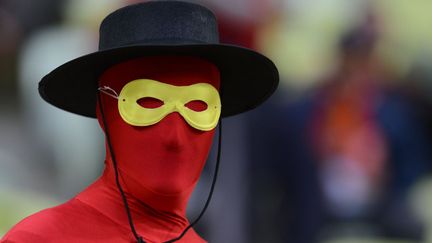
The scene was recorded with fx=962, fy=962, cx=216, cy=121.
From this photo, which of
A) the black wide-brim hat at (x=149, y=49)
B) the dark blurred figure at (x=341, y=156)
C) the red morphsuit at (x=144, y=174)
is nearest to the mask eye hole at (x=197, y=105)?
the red morphsuit at (x=144, y=174)

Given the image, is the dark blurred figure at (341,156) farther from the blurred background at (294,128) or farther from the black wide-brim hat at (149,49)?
the black wide-brim hat at (149,49)

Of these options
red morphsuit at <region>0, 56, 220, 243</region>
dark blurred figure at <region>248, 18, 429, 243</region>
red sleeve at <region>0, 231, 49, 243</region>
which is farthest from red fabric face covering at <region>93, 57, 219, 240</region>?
dark blurred figure at <region>248, 18, 429, 243</region>

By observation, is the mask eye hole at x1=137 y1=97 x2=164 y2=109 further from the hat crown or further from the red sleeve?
the red sleeve

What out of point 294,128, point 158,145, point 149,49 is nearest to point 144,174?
point 158,145

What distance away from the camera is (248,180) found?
5.22 m

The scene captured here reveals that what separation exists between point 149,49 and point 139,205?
367mm

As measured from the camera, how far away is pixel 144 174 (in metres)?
2.24

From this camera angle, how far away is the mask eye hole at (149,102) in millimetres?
2242

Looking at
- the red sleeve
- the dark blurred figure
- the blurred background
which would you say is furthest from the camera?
the dark blurred figure

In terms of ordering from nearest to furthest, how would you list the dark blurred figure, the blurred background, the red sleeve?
the red sleeve, the blurred background, the dark blurred figure

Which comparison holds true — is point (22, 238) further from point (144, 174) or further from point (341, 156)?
point (341, 156)

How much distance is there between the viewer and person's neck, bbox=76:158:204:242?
224 centimetres

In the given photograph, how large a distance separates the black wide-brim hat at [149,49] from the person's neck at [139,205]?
0.25m

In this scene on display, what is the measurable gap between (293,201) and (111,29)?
297 cm
